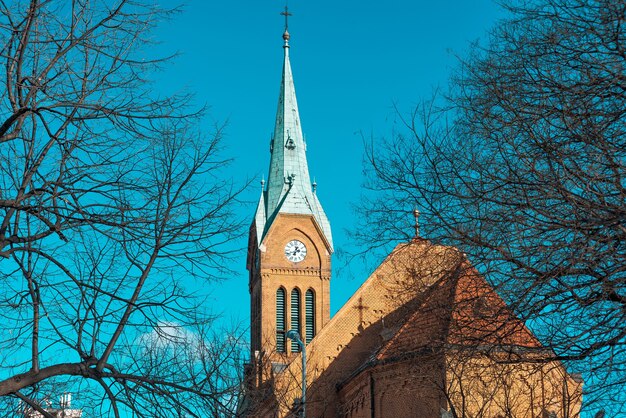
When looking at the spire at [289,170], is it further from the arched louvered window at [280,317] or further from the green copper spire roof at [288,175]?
the arched louvered window at [280,317]

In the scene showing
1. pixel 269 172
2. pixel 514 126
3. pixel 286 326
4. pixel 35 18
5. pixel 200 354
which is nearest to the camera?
pixel 35 18

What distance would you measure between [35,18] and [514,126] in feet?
16.7

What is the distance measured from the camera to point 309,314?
5312cm

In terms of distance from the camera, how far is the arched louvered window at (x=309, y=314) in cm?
5275

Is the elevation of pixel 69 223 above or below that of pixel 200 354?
below

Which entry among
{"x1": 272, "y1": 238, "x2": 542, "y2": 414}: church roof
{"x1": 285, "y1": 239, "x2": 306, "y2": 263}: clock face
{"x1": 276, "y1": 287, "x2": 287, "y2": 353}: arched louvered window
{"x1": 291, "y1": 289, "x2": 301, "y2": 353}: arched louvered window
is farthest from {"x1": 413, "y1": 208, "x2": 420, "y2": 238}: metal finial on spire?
{"x1": 285, "y1": 239, "x2": 306, "y2": 263}: clock face

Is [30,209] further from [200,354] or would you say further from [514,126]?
[200,354]

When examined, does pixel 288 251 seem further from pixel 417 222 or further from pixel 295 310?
pixel 417 222

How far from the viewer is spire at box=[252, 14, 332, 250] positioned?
5534 centimetres

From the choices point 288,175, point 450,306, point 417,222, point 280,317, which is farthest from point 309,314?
point 450,306

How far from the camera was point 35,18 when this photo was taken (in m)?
9.07

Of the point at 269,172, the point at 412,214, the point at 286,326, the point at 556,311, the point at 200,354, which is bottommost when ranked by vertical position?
the point at 556,311

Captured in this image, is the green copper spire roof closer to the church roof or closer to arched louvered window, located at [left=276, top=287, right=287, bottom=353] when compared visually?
arched louvered window, located at [left=276, top=287, right=287, bottom=353]

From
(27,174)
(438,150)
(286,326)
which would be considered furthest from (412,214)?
(286,326)
